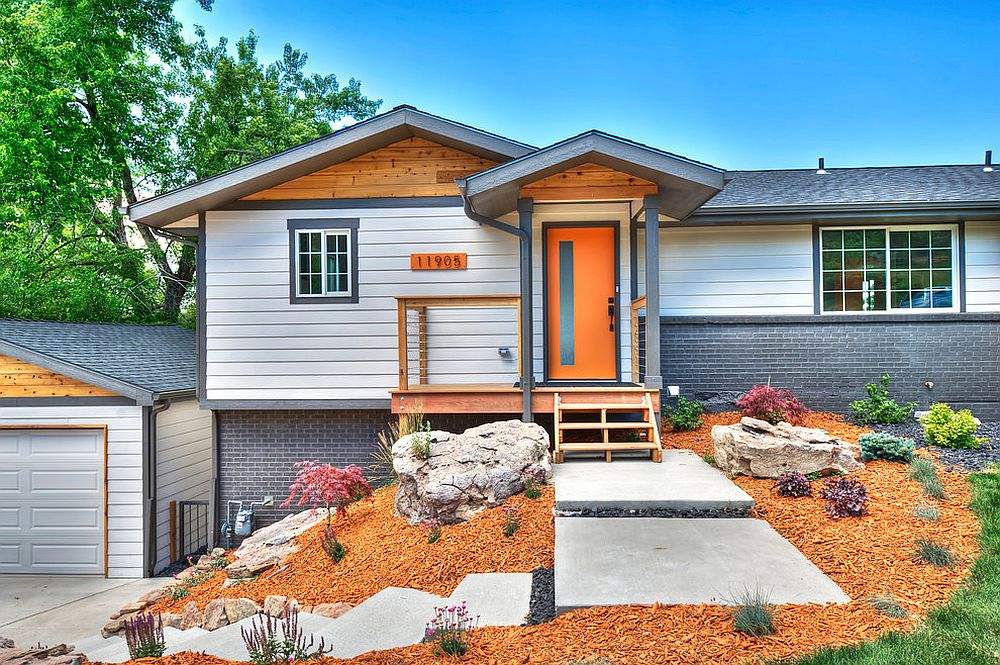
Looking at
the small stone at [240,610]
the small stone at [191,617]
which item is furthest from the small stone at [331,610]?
the small stone at [191,617]

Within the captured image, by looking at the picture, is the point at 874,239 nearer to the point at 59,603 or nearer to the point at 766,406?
the point at 766,406

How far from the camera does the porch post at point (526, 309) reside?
22.9 ft

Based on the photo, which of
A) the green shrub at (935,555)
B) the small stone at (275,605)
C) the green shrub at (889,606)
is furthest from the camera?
the small stone at (275,605)

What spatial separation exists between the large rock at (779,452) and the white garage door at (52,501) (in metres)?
8.11

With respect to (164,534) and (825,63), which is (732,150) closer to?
(825,63)

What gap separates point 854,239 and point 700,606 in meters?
7.65

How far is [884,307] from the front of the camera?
344 inches

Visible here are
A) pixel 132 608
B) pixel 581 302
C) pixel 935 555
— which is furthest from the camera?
pixel 581 302

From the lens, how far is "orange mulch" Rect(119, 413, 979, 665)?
2824 millimetres

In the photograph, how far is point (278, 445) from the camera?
8.17 metres

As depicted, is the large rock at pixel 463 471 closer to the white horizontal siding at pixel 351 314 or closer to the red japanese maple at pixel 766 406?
the white horizontal siding at pixel 351 314

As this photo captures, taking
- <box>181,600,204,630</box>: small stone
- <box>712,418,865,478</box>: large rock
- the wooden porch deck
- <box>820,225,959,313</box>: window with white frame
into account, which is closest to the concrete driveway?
<box>181,600,204,630</box>: small stone

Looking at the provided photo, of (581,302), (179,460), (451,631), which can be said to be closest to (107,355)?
(179,460)

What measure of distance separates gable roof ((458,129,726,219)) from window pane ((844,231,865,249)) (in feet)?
10.9
